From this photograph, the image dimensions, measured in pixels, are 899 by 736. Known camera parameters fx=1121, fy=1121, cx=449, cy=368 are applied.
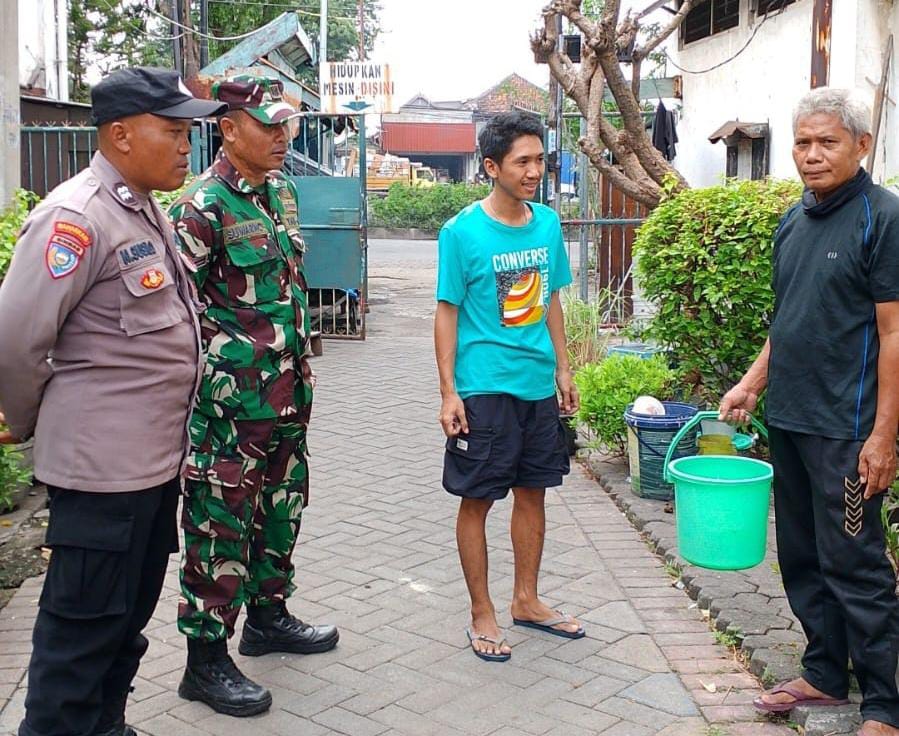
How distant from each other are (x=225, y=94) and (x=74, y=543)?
1572 mm

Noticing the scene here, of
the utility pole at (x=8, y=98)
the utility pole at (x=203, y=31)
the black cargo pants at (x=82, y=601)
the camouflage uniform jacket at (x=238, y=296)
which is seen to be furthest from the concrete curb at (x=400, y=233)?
the black cargo pants at (x=82, y=601)

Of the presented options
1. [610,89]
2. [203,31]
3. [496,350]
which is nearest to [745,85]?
[610,89]

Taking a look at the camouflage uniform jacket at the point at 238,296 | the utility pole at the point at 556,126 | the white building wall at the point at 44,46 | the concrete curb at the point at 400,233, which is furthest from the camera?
the concrete curb at the point at 400,233

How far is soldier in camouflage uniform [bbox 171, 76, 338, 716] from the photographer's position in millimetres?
3721

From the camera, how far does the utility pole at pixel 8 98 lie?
314 inches

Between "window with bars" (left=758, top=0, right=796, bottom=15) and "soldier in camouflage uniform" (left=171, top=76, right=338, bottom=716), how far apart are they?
9.46 m

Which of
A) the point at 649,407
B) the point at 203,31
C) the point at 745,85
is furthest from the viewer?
the point at 203,31

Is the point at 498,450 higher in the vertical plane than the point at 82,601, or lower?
higher

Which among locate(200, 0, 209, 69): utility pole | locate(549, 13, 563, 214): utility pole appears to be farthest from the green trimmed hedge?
locate(200, 0, 209, 69): utility pole

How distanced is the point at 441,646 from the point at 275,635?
2.11ft

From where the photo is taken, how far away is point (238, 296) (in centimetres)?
376

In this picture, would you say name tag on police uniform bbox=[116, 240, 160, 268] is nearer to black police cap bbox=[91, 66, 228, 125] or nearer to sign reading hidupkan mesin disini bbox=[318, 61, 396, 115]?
black police cap bbox=[91, 66, 228, 125]

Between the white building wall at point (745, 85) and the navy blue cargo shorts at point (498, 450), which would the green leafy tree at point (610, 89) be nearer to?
the white building wall at point (745, 85)

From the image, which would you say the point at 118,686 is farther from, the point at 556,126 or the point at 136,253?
the point at 556,126
